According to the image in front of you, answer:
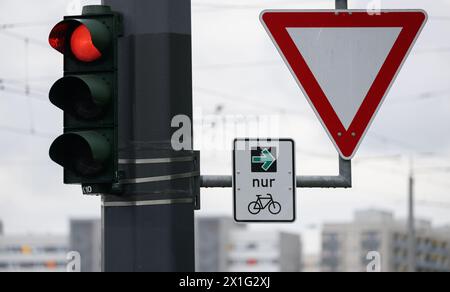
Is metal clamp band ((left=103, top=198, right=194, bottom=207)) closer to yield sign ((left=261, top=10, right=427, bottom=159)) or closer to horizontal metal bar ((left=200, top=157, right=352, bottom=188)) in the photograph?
horizontal metal bar ((left=200, top=157, right=352, bottom=188))

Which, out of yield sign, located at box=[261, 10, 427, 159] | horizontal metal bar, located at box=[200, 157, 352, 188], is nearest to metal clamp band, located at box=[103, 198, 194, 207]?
horizontal metal bar, located at box=[200, 157, 352, 188]

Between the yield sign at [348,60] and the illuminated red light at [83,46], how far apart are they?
1.13 m

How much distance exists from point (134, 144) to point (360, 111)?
1416mm

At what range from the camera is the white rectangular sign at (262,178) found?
26.3 ft

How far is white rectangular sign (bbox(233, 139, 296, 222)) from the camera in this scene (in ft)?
26.3

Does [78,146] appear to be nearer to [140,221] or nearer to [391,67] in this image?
[140,221]

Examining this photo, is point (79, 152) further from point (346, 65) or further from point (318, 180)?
point (346, 65)

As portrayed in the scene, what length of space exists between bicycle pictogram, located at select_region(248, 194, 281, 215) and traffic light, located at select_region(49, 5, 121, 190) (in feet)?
2.87

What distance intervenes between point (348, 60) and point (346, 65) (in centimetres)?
3

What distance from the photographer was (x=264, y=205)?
8047 mm

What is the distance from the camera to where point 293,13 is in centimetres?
790
